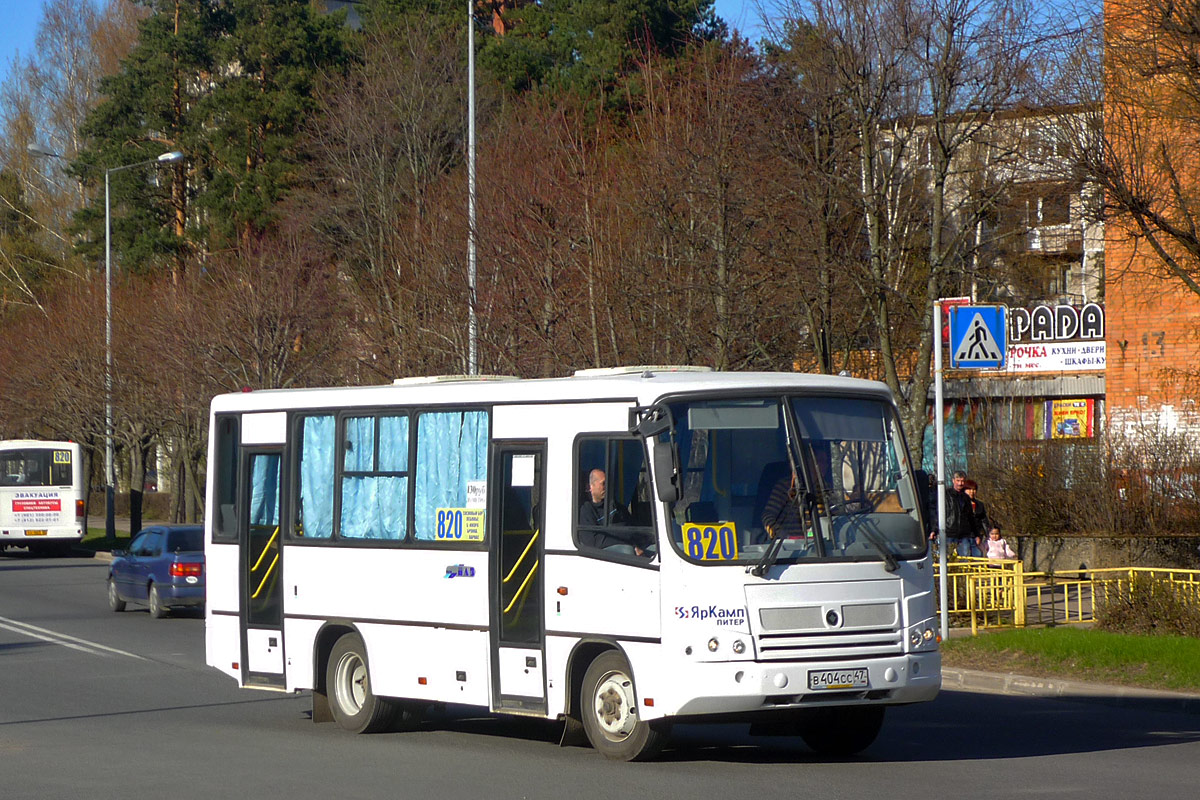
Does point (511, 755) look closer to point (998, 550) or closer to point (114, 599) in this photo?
point (998, 550)

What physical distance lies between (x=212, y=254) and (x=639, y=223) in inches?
1074

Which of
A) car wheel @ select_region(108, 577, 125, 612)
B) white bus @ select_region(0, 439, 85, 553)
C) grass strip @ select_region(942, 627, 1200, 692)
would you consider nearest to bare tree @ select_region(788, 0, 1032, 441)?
grass strip @ select_region(942, 627, 1200, 692)

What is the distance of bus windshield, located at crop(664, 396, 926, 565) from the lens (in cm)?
1040

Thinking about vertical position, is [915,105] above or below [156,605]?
above

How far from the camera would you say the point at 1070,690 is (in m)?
14.6

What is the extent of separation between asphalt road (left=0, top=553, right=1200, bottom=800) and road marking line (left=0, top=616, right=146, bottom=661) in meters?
3.16

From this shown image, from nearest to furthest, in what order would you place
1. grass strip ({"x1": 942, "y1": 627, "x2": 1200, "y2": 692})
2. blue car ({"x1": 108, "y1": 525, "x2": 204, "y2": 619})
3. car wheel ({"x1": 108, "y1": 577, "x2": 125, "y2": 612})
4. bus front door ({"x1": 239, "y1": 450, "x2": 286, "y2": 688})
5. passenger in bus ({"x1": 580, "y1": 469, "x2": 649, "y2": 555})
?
passenger in bus ({"x1": 580, "y1": 469, "x2": 649, "y2": 555}) → bus front door ({"x1": 239, "y1": 450, "x2": 286, "y2": 688}) → grass strip ({"x1": 942, "y1": 627, "x2": 1200, "y2": 692}) → blue car ({"x1": 108, "y1": 525, "x2": 204, "y2": 619}) → car wheel ({"x1": 108, "y1": 577, "x2": 125, "y2": 612})

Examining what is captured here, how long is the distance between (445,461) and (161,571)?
536 inches

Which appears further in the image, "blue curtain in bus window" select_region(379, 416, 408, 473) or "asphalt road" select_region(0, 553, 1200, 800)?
"blue curtain in bus window" select_region(379, 416, 408, 473)

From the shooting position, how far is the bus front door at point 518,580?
11234 mm

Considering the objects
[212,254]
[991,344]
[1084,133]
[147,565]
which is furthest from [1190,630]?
[212,254]

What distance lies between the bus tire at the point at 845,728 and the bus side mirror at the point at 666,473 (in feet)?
6.63

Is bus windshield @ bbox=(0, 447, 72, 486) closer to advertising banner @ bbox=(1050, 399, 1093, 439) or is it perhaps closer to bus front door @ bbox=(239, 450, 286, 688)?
advertising banner @ bbox=(1050, 399, 1093, 439)

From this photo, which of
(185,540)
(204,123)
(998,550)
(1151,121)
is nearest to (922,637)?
(1151,121)
